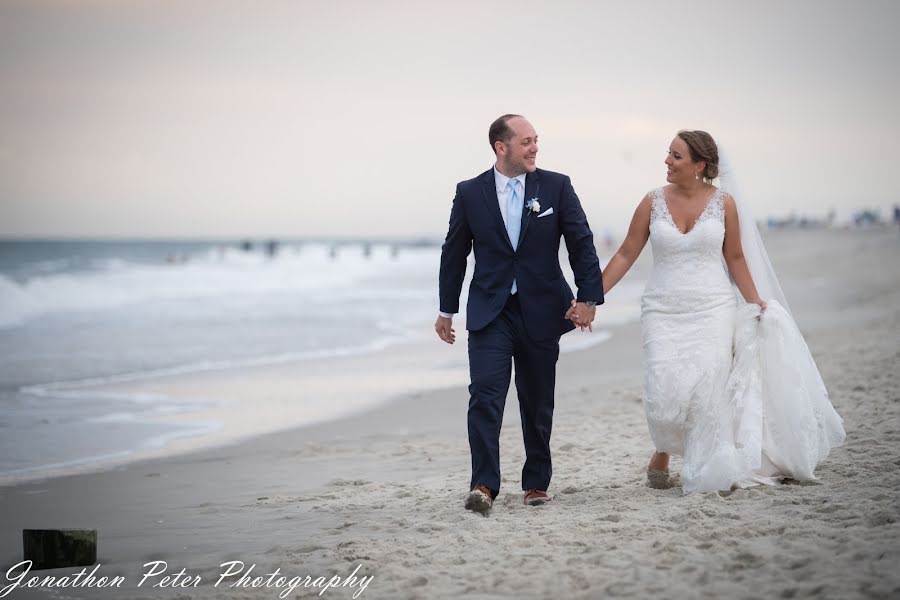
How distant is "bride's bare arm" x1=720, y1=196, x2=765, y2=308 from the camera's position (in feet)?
17.6

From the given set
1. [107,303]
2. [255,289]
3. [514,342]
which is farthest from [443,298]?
[255,289]

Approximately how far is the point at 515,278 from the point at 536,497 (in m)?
1.26

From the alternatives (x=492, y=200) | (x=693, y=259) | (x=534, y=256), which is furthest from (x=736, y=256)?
(x=492, y=200)

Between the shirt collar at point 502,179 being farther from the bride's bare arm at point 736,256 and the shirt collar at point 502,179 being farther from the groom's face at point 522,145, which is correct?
the bride's bare arm at point 736,256

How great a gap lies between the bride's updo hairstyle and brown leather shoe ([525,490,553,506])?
81.4 inches

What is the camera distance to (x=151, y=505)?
19.4 feet

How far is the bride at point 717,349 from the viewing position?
5168mm

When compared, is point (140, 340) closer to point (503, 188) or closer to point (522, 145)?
point (503, 188)

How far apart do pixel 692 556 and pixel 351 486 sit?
9.27 ft

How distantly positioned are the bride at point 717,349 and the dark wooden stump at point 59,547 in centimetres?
276

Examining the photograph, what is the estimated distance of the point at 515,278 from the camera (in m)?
5.07

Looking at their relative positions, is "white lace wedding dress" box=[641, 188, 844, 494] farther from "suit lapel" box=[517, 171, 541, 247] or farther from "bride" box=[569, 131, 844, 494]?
"suit lapel" box=[517, 171, 541, 247]

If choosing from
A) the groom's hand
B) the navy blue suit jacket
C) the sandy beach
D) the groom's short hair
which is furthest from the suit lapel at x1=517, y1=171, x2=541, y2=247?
the sandy beach

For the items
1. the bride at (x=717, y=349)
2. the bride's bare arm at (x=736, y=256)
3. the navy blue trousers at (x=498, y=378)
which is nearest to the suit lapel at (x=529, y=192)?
the navy blue trousers at (x=498, y=378)
